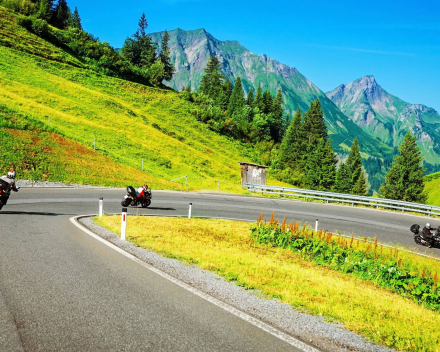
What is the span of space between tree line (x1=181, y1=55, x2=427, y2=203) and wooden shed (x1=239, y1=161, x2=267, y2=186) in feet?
107

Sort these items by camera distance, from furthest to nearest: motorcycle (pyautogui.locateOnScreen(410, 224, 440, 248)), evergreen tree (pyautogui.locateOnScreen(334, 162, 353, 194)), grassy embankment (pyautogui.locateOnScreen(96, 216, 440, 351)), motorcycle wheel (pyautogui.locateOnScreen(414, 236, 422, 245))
→ 1. evergreen tree (pyautogui.locateOnScreen(334, 162, 353, 194))
2. motorcycle wheel (pyautogui.locateOnScreen(414, 236, 422, 245))
3. motorcycle (pyautogui.locateOnScreen(410, 224, 440, 248))
4. grassy embankment (pyautogui.locateOnScreen(96, 216, 440, 351))

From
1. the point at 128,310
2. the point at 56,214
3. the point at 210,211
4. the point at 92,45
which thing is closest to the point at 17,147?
the point at 56,214

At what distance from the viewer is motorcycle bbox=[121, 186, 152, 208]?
1911cm

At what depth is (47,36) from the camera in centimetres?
7931

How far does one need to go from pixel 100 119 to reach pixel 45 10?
72.5m

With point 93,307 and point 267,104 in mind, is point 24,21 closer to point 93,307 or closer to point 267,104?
point 267,104

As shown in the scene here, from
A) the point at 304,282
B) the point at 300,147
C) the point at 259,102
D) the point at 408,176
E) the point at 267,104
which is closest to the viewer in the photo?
the point at 304,282

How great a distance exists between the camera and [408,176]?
2443 inches

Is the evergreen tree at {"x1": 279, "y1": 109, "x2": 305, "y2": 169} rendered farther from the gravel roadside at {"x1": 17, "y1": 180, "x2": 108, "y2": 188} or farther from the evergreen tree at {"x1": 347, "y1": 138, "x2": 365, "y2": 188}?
the gravel roadside at {"x1": 17, "y1": 180, "x2": 108, "y2": 188}

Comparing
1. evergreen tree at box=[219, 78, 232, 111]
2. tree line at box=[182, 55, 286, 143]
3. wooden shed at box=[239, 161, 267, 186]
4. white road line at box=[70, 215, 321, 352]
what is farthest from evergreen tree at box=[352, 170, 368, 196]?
white road line at box=[70, 215, 321, 352]

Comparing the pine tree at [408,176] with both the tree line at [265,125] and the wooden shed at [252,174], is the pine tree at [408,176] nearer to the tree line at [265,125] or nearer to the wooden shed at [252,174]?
the tree line at [265,125]

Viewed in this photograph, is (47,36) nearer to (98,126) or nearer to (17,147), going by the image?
(98,126)

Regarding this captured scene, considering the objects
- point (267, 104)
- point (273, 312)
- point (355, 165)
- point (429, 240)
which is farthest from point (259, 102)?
point (273, 312)

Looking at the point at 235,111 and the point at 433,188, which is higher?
the point at 235,111
